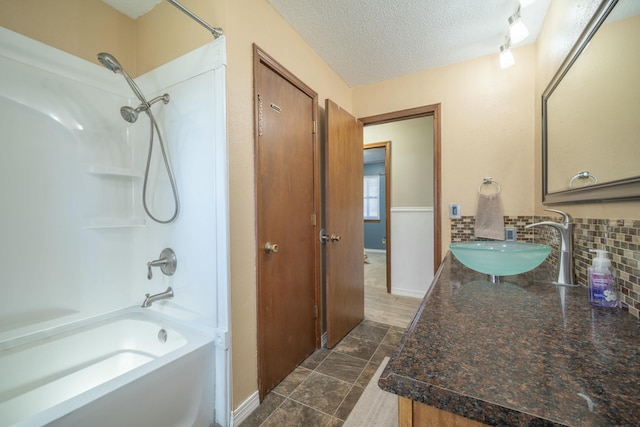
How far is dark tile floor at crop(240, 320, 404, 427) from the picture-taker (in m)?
1.37

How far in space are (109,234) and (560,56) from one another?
8.97 feet

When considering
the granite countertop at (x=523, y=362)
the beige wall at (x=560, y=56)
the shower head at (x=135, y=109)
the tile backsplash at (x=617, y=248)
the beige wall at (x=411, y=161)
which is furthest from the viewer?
the beige wall at (x=411, y=161)

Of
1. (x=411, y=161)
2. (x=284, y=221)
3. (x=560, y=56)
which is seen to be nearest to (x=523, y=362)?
(x=284, y=221)

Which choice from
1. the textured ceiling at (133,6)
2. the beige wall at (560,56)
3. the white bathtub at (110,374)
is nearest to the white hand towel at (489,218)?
the beige wall at (560,56)

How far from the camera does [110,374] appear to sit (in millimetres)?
1444

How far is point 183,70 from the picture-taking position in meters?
1.43

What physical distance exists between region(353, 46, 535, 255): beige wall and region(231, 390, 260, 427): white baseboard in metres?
1.82

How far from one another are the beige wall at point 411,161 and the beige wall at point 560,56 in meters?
1.44

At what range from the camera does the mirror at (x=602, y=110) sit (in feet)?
2.48

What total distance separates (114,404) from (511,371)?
1.26m

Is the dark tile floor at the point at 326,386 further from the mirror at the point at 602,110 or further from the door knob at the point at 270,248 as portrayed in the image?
the mirror at the point at 602,110

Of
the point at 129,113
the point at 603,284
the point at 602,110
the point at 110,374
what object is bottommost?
the point at 110,374

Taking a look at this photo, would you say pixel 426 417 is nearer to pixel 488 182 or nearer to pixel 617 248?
pixel 617 248

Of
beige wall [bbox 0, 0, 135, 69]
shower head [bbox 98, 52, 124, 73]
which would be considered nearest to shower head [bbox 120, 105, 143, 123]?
shower head [bbox 98, 52, 124, 73]
